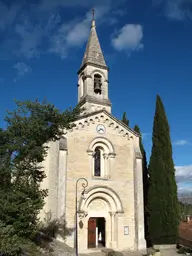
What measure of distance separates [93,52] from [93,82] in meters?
3.71

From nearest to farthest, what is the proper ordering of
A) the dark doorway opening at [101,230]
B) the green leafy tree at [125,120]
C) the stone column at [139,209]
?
1. the stone column at [139,209]
2. the dark doorway opening at [101,230]
3. the green leafy tree at [125,120]

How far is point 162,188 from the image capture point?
24656mm

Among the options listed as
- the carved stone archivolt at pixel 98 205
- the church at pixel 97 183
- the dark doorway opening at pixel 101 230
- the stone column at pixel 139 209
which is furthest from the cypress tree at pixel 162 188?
the carved stone archivolt at pixel 98 205

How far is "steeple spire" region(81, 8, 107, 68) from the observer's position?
27.4 meters

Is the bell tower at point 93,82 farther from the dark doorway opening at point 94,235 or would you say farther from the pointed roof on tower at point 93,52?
the dark doorway opening at point 94,235

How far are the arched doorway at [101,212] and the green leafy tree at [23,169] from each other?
7.89 m

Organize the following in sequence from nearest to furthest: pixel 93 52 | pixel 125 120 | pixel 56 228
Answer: pixel 56 228 → pixel 93 52 → pixel 125 120

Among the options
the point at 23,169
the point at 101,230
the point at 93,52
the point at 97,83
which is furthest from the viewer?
the point at 93,52

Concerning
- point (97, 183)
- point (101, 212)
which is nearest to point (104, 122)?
point (97, 183)

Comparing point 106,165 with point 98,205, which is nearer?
point 98,205

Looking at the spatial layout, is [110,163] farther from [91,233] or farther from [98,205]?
[91,233]

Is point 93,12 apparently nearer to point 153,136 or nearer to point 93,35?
point 93,35

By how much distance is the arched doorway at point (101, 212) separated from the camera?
73.2 ft

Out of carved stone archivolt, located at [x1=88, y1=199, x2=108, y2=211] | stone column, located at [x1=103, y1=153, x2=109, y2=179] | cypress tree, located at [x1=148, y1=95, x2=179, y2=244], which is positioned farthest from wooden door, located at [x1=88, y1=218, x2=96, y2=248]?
cypress tree, located at [x1=148, y1=95, x2=179, y2=244]
